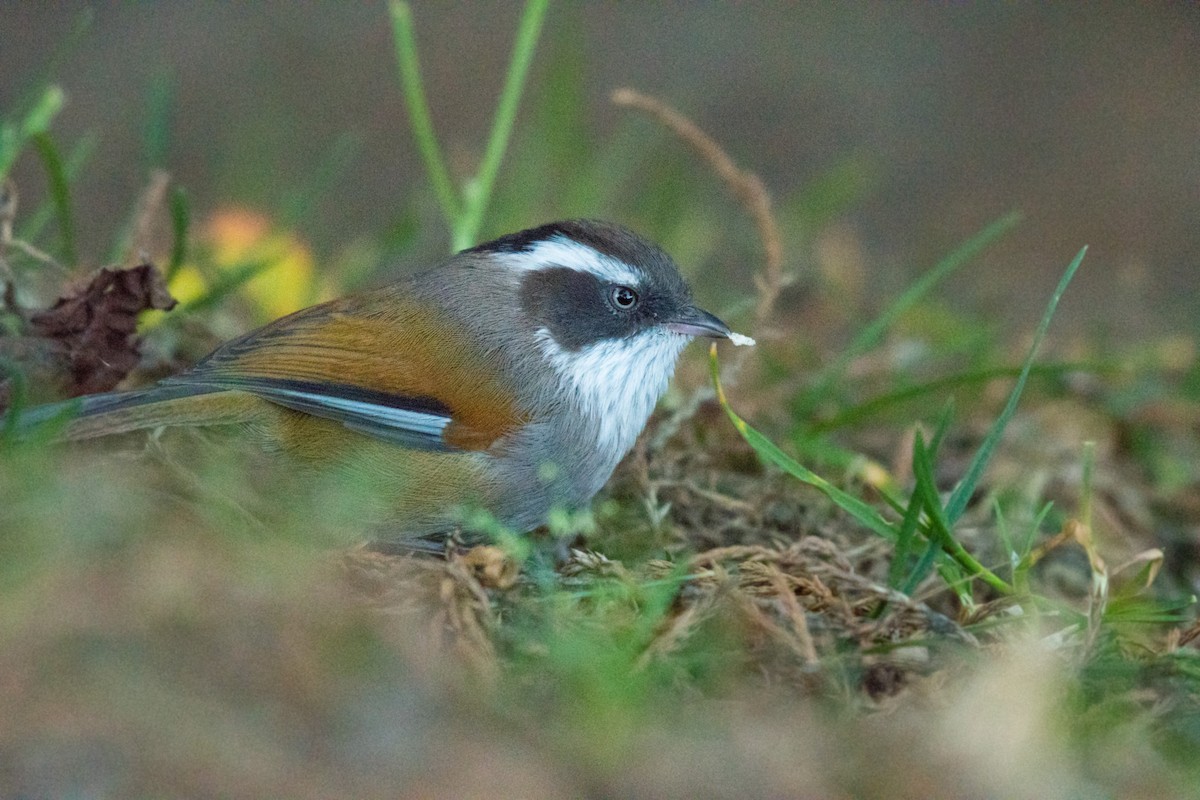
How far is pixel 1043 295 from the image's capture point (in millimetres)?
7965

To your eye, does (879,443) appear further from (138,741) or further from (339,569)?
(138,741)

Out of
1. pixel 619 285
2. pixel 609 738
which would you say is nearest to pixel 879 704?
pixel 609 738

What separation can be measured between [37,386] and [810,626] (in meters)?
2.40

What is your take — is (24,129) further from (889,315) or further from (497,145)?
(889,315)

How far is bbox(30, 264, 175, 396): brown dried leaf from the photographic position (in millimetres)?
3877

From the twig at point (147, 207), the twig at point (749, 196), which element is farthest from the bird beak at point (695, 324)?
the twig at point (147, 207)

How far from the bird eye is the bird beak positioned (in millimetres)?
134

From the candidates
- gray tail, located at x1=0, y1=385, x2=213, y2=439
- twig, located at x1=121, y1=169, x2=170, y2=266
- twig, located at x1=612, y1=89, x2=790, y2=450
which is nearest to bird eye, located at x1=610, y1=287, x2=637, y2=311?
twig, located at x1=612, y1=89, x2=790, y2=450

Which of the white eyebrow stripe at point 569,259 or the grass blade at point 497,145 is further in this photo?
the grass blade at point 497,145

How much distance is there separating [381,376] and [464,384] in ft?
0.81

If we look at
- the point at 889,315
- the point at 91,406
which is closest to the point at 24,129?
the point at 91,406

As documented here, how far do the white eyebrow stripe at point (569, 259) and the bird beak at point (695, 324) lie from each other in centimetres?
18

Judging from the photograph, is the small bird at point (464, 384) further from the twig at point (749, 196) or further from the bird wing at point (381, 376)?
the twig at point (749, 196)

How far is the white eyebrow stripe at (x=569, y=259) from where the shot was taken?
4.32 meters
